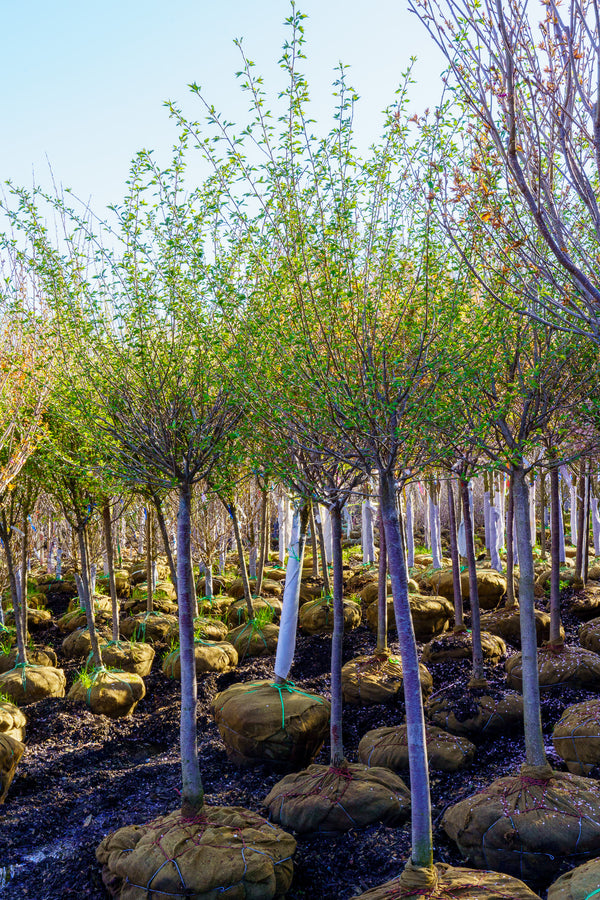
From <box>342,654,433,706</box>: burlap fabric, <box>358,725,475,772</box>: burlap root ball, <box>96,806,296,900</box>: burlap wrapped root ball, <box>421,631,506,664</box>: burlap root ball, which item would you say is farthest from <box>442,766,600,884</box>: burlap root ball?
<box>421,631,506,664</box>: burlap root ball

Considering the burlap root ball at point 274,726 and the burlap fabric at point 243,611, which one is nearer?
the burlap root ball at point 274,726

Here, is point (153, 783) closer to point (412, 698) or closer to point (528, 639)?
point (412, 698)

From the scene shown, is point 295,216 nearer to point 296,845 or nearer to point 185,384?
point 185,384

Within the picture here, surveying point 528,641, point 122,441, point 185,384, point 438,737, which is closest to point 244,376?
point 185,384

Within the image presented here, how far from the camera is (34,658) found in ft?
42.2

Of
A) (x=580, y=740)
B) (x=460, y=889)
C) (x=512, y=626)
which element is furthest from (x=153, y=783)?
(x=512, y=626)

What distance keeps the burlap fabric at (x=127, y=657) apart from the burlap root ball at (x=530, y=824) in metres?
7.65

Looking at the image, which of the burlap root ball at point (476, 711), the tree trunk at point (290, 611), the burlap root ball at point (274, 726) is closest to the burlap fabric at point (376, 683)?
the burlap root ball at point (476, 711)

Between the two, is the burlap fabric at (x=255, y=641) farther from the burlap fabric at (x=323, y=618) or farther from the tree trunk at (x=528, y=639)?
the tree trunk at (x=528, y=639)

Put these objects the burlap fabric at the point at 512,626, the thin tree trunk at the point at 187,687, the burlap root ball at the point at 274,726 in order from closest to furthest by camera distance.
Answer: the thin tree trunk at the point at 187,687, the burlap root ball at the point at 274,726, the burlap fabric at the point at 512,626

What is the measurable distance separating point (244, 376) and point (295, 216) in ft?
4.63

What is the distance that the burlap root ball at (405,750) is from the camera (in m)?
7.73

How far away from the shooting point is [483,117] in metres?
3.55

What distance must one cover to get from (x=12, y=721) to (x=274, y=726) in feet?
12.9
